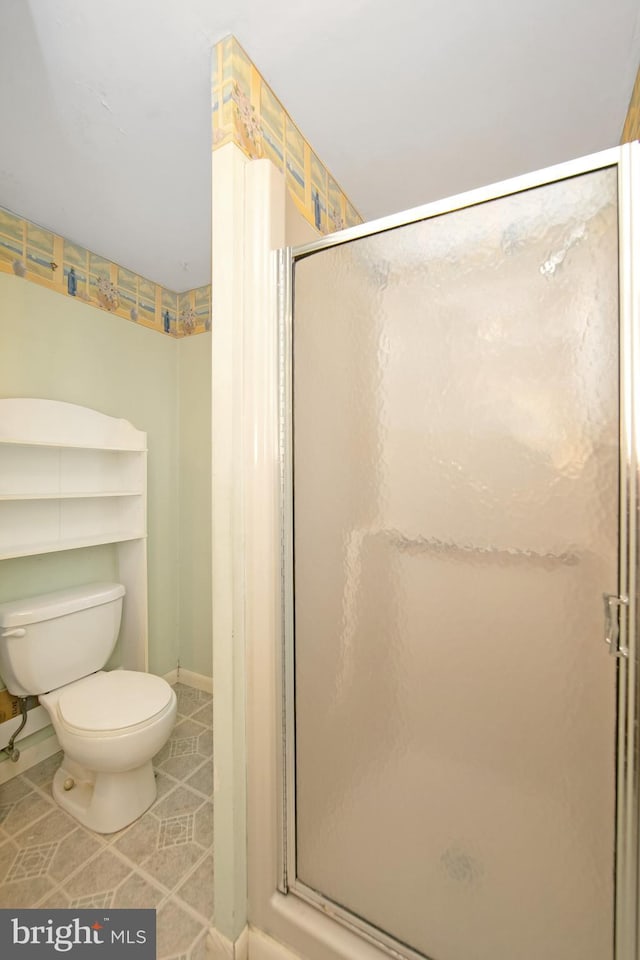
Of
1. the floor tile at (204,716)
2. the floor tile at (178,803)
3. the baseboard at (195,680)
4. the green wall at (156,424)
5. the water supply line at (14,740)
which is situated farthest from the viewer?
the baseboard at (195,680)

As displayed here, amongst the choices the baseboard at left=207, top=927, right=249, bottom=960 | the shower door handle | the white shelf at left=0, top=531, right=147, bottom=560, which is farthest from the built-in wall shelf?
the shower door handle

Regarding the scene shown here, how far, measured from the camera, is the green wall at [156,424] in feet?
5.63

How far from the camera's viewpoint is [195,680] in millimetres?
2234

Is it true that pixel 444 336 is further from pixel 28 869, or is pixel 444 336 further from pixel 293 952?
pixel 28 869

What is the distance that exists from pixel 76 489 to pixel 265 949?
176 centimetres

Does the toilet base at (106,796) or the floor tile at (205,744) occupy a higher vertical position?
the toilet base at (106,796)

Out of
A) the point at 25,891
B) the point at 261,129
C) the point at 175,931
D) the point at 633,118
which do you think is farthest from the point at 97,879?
the point at 633,118

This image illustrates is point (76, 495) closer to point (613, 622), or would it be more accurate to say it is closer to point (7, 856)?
point (7, 856)

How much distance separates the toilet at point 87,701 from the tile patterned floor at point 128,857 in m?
0.06

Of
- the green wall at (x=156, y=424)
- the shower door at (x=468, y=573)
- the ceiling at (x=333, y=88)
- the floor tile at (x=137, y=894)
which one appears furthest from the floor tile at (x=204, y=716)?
the ceiling at (x=333, y=88)

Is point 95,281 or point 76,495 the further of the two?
point 95,281

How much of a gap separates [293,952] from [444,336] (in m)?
1.52

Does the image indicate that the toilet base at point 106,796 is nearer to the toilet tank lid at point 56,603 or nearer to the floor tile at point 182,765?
the floor tile at point 182,765

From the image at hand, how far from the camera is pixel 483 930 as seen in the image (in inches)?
30.6
